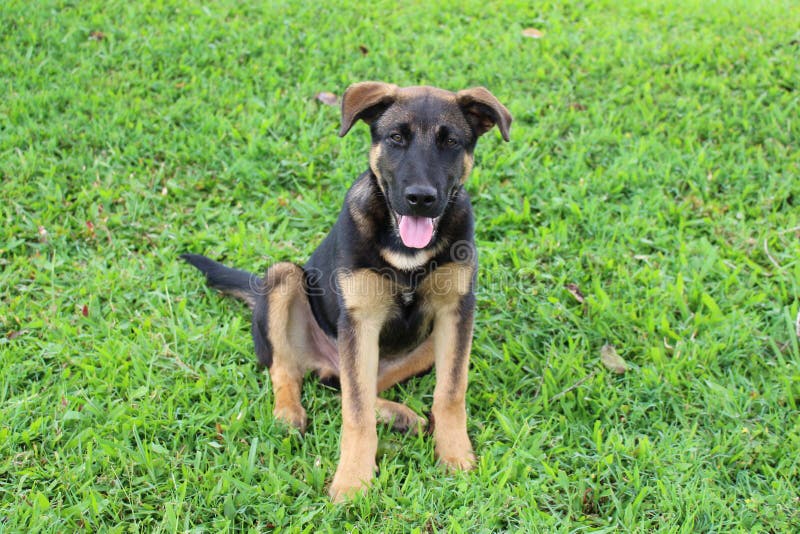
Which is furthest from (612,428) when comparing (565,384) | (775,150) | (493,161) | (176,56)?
(176,56)

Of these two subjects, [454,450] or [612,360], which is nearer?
[454,450]

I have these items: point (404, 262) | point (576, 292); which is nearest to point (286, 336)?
point (404, 262)

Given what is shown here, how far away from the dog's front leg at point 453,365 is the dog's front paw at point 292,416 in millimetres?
718

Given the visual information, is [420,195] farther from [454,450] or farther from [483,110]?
[454,450]

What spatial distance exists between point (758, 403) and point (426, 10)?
5.91m

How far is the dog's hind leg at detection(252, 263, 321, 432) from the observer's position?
13.5 ft

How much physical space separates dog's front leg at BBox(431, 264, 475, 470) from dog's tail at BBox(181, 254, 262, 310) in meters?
1.49

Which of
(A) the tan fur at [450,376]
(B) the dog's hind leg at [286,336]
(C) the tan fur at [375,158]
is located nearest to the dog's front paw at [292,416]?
(B) the dog's hind leg at [286,336]

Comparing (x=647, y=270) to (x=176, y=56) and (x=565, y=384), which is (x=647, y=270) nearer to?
(x=565, y=384)

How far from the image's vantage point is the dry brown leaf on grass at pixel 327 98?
22.9ft

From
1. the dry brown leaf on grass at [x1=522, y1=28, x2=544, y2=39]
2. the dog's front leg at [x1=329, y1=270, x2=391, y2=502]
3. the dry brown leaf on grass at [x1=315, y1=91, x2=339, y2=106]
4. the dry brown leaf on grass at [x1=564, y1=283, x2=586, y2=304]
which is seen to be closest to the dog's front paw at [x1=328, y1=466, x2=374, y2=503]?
the dog's front leg at [x1=329, y1=270, x2=391, y2=502]

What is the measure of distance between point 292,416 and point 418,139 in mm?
1597

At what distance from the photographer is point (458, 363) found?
381cm

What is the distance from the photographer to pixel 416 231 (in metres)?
3.66
